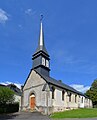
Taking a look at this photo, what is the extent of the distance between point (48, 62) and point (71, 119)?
16.6 m

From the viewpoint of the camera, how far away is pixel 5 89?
29672 mm

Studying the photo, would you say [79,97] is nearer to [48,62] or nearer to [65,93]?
[65,93]

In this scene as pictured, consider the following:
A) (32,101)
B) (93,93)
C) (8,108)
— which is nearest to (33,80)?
(32,101)

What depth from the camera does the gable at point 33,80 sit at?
33325mm

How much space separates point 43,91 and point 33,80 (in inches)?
164

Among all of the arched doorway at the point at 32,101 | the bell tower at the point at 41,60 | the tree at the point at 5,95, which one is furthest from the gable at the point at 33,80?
the tree at the point at 5,95

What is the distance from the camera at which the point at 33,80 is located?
116ft

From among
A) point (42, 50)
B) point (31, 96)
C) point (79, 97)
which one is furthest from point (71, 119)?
point (79, 97)

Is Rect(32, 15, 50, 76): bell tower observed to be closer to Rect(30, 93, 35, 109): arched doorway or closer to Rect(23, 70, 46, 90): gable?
Rect(23, 70, 46, 90): gable

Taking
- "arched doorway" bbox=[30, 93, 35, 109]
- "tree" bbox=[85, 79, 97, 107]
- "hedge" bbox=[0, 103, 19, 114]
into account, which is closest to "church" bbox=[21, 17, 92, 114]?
"arched doorway" bbox=[30, 93, 35, 109]

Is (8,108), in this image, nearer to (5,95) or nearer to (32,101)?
(5,95)

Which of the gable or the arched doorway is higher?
the gable

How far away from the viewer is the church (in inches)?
1240

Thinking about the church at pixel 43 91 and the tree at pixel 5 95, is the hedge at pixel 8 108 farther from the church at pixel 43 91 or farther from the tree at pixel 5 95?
the church at pixel 43 91
